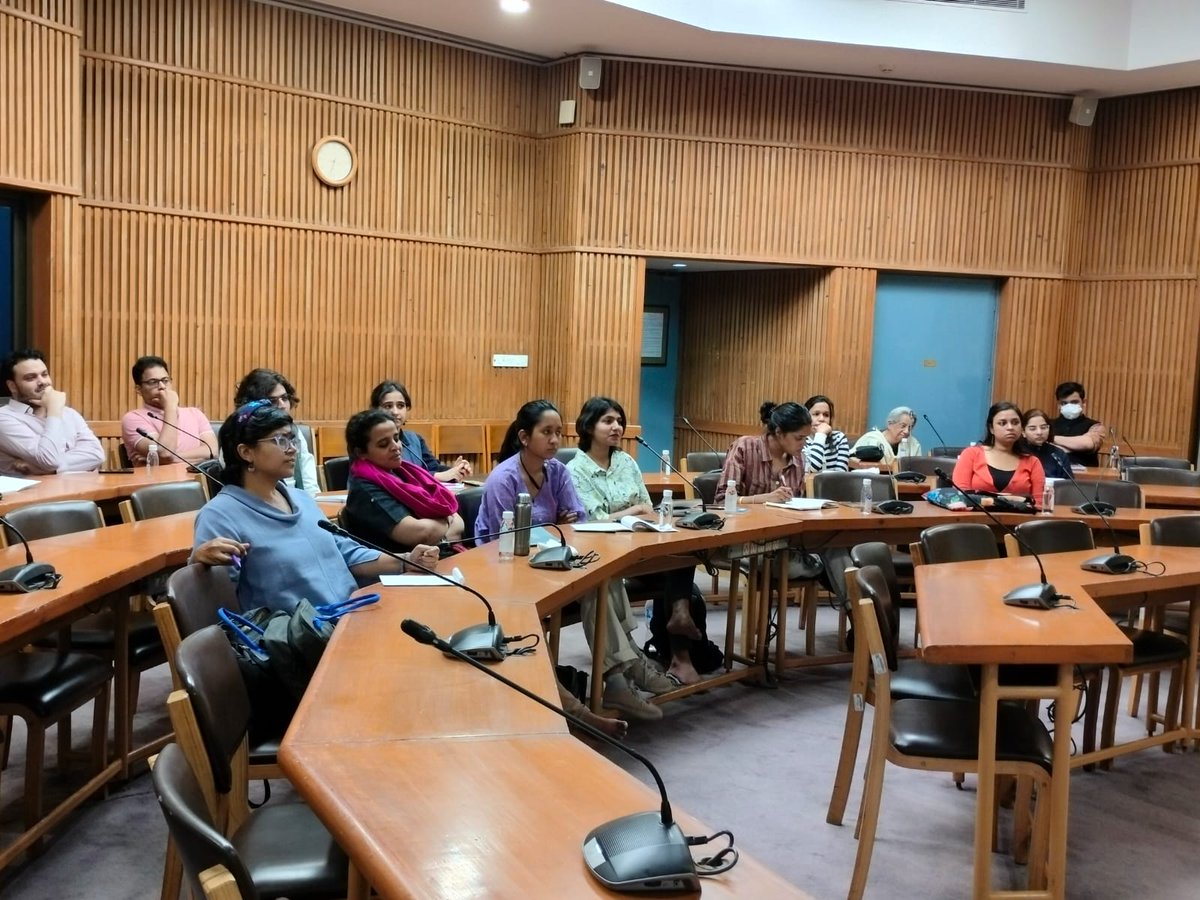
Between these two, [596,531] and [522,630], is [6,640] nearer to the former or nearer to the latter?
[522,630]

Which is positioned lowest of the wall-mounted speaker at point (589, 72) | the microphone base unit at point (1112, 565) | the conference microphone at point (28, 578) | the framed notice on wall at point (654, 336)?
the microphone base unit at point (1112, 565)

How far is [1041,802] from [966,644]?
2.03 feet

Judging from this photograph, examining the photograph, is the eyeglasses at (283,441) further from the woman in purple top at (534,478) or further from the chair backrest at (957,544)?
the chair backrest at (957,544)

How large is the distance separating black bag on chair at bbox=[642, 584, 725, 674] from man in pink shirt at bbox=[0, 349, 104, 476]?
3.37 metres

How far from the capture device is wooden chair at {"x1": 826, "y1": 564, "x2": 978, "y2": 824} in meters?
3.63

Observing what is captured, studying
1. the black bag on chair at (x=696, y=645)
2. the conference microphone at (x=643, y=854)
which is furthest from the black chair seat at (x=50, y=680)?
the black bag on chair at (x=696, y=645)

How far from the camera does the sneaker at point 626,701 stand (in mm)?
4898

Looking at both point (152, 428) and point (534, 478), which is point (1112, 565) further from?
point (152, 428)

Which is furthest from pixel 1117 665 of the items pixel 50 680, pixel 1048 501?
pixel 50 680

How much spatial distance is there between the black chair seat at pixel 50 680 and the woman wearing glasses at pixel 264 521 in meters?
0.60

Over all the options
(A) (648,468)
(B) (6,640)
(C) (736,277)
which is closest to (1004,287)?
(C) (736,277)

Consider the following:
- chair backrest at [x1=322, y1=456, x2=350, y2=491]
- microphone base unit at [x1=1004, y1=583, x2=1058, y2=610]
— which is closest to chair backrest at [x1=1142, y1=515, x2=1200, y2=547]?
microphone base unit at [x1=1004, y1=583, x2=1058, y2=610]

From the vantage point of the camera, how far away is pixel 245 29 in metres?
8.38

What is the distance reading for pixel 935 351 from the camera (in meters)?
10.4
